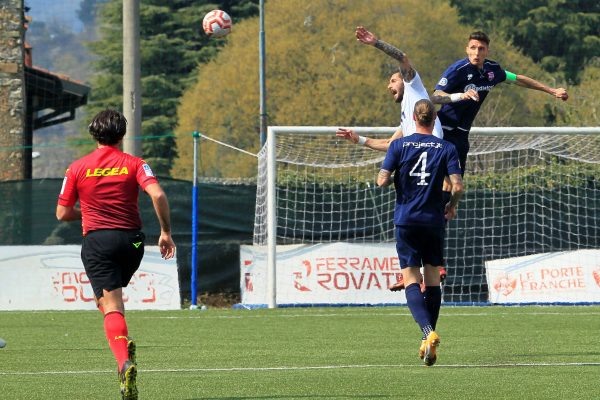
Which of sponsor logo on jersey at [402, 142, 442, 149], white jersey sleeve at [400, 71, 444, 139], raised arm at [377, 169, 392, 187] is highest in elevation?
white jersey sleeve at [400, 71, 444, 139]

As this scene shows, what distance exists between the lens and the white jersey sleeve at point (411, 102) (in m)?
12.4

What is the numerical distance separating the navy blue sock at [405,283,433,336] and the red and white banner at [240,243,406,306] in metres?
9.08

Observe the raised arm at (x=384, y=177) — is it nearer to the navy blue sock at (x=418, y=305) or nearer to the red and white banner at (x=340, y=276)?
the navy blue sock at (x=418, y=305)

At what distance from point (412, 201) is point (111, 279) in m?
2.89

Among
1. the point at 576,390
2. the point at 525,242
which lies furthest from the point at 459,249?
the point at 576,390

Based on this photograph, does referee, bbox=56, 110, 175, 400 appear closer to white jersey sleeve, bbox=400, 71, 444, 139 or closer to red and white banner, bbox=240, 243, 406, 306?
white jersey sleeve, bbox=400, 71, 444, 139

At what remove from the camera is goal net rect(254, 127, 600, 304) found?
21.3 m

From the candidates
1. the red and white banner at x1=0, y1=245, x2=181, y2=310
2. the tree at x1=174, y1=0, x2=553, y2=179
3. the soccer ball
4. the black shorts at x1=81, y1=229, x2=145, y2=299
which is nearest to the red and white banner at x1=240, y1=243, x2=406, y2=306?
the red and white banner at x1=0, y1=245, x2=181, y2=310

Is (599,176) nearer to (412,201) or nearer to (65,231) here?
(65,231)

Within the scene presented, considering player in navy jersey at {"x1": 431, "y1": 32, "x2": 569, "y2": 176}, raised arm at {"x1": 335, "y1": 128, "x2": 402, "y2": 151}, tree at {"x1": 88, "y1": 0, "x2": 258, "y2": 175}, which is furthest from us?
tree at {"x1": 88, "y1": 0, "x2": 258, "y2": 175}

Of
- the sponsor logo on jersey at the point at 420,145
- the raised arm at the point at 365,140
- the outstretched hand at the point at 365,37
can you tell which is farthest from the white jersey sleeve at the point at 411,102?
the sponsor logo on jersey at the point at 420,145

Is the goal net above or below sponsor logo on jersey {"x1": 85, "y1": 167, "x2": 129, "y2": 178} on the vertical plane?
above

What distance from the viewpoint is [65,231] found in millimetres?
20984

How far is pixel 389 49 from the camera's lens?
12.1 m
